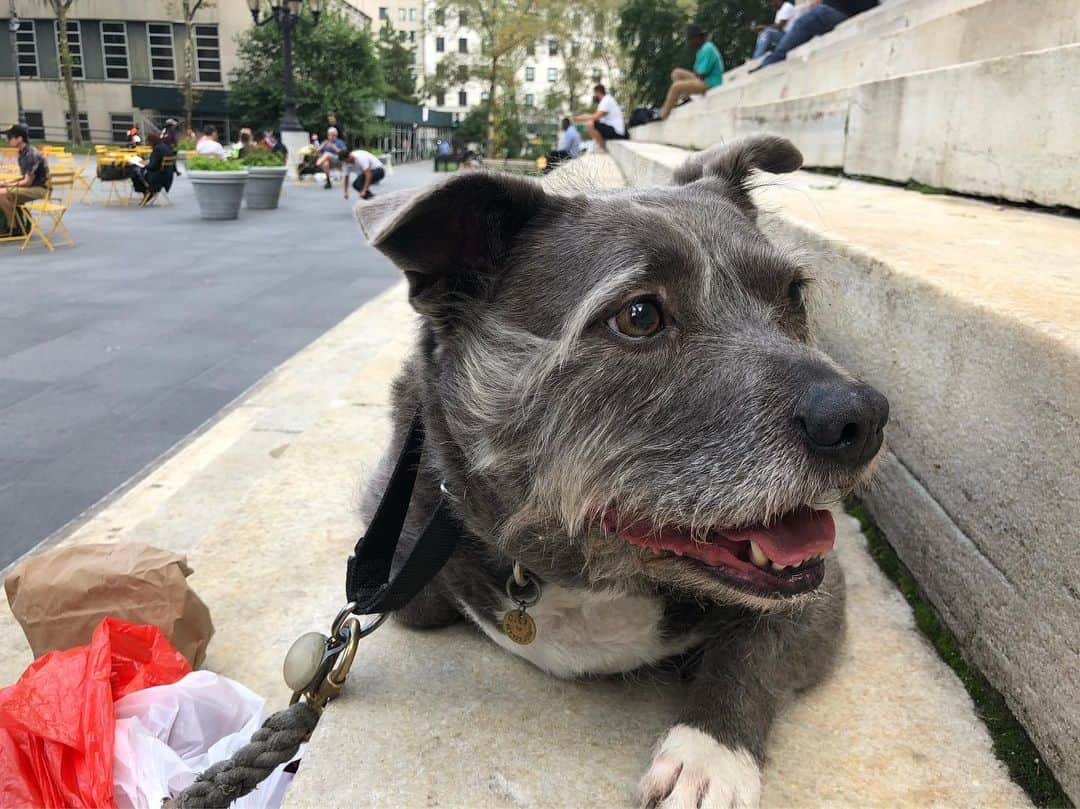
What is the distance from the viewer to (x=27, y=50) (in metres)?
62.7

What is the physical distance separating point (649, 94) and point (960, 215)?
4483 centimetres

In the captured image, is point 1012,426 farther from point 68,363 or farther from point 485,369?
point 68,363

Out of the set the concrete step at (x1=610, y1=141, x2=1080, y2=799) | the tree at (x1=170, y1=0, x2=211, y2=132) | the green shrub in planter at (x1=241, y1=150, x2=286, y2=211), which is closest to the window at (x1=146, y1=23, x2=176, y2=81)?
the tree at (x1=170, y1=0, x2=211, y2=132)

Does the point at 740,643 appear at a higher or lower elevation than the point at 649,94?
lower

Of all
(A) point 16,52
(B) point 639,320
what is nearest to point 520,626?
(B) point 639,320

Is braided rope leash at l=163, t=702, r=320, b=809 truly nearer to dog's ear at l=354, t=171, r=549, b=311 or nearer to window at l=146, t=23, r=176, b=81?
dog's ear at l=354, t=171, r=549, b=311

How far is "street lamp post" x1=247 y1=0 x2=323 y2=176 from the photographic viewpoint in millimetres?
23594

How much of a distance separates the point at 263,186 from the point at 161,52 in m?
52.5

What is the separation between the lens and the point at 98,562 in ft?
9.97

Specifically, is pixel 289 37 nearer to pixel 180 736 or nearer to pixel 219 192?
pixel 219 192

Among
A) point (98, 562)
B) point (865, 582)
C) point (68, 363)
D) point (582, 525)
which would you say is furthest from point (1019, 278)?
point (68, 363)

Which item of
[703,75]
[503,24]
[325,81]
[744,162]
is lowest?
[744,162]

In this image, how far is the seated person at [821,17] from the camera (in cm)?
1451

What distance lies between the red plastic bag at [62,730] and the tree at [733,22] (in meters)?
41.0
